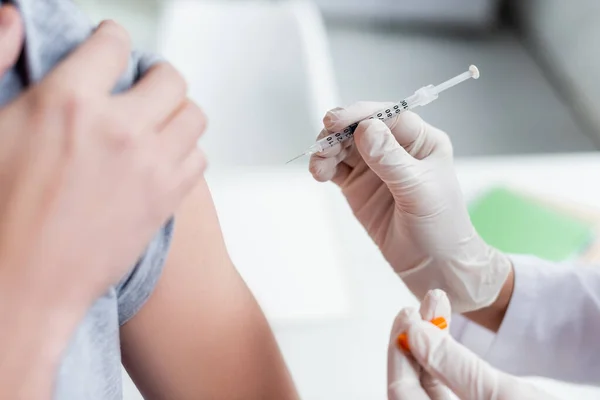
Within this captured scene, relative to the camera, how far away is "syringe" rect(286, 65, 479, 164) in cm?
86

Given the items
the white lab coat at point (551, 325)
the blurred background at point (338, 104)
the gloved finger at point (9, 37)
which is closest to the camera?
the gloved finger at point (9, 37)

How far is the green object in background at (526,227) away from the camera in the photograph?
143cm

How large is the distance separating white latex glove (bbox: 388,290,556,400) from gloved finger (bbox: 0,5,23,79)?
545mm

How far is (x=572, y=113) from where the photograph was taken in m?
2.86

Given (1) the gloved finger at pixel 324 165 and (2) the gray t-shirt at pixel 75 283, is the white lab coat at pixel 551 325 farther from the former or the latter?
(2) the gray t-shirt at pixel 75 283

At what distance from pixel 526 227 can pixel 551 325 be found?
409 millimetres

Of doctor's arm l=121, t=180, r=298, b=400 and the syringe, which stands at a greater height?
the syringe

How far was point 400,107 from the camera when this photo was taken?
0.90m

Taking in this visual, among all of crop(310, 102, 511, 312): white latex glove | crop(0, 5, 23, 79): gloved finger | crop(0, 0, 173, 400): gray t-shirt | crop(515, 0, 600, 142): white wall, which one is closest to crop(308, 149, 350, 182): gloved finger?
crop(310, 102, 511, 312): white latex glove

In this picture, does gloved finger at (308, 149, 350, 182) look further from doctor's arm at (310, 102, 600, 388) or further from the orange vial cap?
the orange vial cap

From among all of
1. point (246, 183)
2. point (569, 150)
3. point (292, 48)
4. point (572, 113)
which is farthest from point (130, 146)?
point (572, 113)

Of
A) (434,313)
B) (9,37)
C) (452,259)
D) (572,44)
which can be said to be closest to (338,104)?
(572,44)

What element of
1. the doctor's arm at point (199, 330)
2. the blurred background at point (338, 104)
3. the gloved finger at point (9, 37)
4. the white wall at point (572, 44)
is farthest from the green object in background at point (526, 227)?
the white wall at point (572, 44)

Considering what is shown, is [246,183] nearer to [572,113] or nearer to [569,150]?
[569,150]
